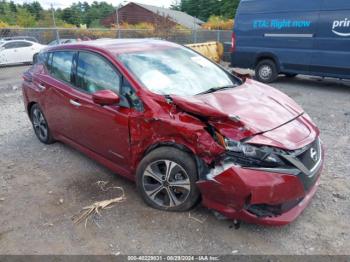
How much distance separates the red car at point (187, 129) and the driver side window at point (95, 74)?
0.01 meters

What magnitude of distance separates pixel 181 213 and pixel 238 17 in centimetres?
806

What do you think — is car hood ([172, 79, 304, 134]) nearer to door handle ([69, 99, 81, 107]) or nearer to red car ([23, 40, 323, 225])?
red car ([23, 40, 323, 225])

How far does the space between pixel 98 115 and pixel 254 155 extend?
1805 mm

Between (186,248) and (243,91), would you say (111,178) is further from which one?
(243,91)

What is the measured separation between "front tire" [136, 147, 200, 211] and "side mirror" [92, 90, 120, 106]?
2.12ft

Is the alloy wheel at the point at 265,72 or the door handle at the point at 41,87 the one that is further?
the alloy wheel at the point at 265,72

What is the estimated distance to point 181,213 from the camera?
3.22 meters

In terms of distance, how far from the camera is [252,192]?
2637 mm

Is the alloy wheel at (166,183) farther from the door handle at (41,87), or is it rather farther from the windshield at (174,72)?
the door handle at (41,87)

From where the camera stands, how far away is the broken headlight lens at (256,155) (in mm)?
2672

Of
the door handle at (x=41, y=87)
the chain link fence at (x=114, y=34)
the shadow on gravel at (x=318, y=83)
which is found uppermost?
the chain link fence at (x=114, y=34)

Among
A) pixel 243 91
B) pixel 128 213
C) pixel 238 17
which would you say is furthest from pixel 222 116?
pixel 238 17

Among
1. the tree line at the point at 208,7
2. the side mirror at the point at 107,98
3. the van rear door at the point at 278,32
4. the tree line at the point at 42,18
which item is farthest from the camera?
the tree line at the point at 208,7

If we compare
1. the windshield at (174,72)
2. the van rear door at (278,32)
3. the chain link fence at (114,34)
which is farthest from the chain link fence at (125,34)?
the windshield at (174,72)
